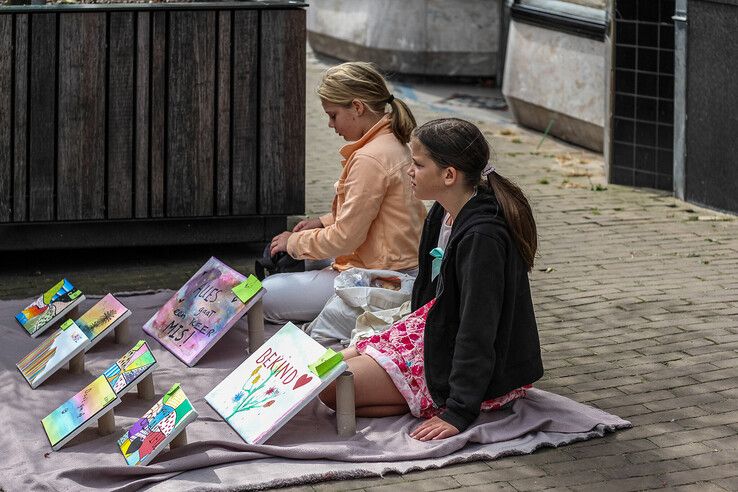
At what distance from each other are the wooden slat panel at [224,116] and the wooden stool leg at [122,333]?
1512 millimetres

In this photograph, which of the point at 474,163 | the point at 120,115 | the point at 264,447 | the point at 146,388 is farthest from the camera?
the point at 120,115

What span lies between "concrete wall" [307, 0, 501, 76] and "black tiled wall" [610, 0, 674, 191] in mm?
3693

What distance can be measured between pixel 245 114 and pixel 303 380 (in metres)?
2.84

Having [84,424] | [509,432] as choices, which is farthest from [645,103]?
[84,424]

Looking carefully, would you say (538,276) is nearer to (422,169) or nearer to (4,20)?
(422,169)

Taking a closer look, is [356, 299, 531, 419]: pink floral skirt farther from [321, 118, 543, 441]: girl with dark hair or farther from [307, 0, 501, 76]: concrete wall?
[307, 0, 501, 76]: concrete wall

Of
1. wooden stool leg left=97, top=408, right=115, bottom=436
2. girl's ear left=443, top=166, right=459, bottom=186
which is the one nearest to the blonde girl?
girl's ear left=443, top=166, right=459, bottom=186

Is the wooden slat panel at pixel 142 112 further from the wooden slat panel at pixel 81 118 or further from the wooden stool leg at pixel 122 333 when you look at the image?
the wooden stool leg at pixel 122 333

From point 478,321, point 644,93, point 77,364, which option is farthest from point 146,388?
point 644,93

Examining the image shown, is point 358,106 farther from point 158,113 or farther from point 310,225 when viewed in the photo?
point 158,113

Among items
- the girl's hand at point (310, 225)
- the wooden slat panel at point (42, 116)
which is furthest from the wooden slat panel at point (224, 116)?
the girl's hand at point (310, 225)

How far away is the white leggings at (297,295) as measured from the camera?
5812 millimetres

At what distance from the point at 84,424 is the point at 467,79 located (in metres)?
8.77

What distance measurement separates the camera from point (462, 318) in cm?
436
